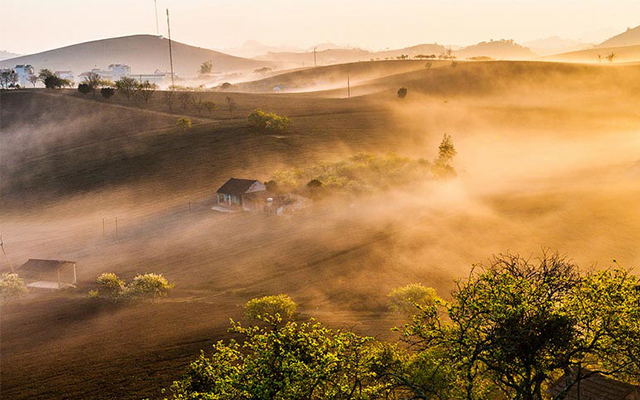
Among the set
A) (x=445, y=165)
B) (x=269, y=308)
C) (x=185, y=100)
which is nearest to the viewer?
(x=269, y=308)

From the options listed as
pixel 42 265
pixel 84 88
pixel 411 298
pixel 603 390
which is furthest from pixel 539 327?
pixel 84 88

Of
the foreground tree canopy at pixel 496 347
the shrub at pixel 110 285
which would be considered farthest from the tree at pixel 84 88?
the foreground tree canopy at pixel 496 347

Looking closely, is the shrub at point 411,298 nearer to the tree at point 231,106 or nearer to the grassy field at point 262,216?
→ the grassy field at point 262,216

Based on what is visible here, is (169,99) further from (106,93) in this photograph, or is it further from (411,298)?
(411,298)

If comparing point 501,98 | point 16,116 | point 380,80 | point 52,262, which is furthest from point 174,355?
point 380,80

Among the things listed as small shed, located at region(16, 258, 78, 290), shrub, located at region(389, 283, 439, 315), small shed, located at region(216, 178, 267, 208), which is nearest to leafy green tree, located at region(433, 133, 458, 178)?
small shed, located at region(216, 178, 267, 208)

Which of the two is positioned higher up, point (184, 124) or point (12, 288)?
point (184, 124)
